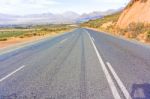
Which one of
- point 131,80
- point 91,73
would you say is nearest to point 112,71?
point 91,73

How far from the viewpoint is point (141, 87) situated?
8250 mm

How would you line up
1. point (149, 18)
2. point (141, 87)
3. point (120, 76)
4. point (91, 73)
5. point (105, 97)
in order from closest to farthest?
point (105, 97)
point (141, 87)
point (120, 76)
point (91, 73)
point (149, 18)

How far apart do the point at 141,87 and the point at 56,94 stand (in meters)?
2.30

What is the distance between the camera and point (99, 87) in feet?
27.8

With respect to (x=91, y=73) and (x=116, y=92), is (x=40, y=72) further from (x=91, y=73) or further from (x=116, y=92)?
(x=116, y=92)

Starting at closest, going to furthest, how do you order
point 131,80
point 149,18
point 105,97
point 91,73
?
point 105,97, point 131,80, point 91,73, point 149,18

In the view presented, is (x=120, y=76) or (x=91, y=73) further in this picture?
(x=91, y=73)

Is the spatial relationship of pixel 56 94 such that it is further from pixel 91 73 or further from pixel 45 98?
pixel 91 73

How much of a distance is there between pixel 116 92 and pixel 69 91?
3.98ft

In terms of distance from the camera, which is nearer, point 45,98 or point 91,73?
point 45,98

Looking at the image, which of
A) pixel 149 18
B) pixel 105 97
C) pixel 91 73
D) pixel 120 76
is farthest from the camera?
pixel 149 18

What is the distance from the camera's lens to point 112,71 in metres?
11.4

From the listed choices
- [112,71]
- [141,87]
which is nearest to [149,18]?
[112,71]

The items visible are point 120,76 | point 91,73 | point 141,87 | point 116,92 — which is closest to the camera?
point 116,92
